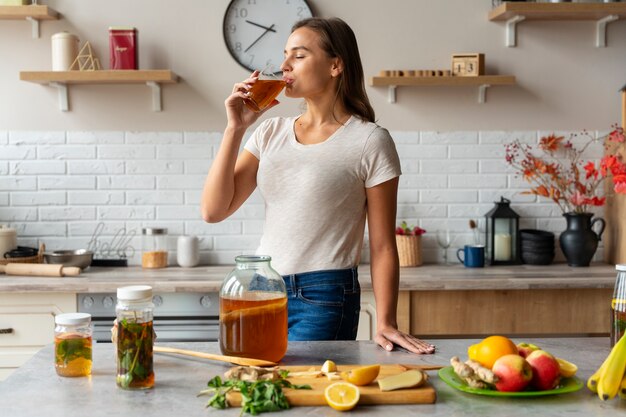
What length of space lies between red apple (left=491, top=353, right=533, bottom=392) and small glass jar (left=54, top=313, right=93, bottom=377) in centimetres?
90

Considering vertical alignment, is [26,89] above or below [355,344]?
above

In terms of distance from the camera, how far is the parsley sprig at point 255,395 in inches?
60.7

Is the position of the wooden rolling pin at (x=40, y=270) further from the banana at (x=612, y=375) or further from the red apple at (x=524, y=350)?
the banana at (x=612, y=375)

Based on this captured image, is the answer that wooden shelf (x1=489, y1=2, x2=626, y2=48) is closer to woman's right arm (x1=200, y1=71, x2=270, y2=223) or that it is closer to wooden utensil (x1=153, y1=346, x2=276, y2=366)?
woman's right arm (x1=200, y1=71, x2=270, y2=223)

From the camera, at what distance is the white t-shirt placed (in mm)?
2322

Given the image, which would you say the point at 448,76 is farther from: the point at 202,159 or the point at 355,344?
the point at 355,344

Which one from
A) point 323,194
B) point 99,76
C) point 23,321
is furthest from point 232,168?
point 99,76

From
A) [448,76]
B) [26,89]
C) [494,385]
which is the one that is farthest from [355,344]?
[26,89]

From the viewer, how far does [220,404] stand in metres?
1.55

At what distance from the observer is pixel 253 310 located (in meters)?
1.78

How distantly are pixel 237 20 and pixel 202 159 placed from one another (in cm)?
76

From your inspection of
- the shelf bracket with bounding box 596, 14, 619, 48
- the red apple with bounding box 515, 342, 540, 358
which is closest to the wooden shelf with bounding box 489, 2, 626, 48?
Answer: the shelf bracket with bounding box 596, 14, 619, 48

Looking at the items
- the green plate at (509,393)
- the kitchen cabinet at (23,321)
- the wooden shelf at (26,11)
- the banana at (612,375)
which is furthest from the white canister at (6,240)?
the banana at (612,375)

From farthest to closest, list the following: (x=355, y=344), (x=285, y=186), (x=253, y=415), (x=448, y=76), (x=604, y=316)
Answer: (x=448, y=76)
(x=604, y=316)
(x=285, y=186)
(x=355, y=344)
(x=253, y=415)
